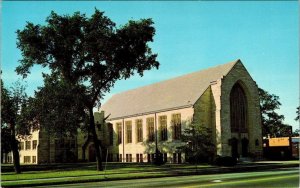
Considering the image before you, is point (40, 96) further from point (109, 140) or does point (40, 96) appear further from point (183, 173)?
point (109, 140)

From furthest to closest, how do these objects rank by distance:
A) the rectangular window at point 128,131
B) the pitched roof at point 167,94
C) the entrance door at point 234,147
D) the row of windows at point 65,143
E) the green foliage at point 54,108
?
the rectangular window at point 128,131 < the row of windows at point 65,143 < the pitched roof at point 167,94 < the entrance door at point 234,147 < the green foliage at point 54,108

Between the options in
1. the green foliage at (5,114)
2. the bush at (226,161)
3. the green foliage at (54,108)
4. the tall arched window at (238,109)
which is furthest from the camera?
the tall arched window at (238,109)

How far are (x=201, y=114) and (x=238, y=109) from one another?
724 centimetres

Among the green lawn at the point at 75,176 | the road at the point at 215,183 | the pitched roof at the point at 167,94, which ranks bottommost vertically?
the green lawn at the point at 75,176

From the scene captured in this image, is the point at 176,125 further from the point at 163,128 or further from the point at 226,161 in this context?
the point at 226,161

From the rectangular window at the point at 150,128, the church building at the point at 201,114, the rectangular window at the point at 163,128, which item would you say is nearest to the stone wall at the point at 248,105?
the church building at the point at 201,114

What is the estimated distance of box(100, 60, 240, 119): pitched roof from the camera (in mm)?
58188

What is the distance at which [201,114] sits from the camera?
55.7 meters

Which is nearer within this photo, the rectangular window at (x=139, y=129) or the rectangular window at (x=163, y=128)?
the rectangular window at (x=163, y=128)

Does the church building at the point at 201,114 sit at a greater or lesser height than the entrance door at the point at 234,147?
greater

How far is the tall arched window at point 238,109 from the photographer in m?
58.4

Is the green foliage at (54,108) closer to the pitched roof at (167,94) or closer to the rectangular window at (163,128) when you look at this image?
the pitched roof at (167,94)

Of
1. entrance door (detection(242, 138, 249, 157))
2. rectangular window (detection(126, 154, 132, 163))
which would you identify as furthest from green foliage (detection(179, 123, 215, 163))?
rectangular window (detection(126, 154, 132, 163))

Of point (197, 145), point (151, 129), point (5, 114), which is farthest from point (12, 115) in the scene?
point (151, 129)
